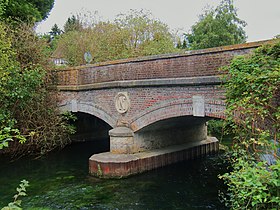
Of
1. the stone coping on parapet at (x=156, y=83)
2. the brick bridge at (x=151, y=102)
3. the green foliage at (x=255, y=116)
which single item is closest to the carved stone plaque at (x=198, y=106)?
the brick bridge at (x=151, y=102)

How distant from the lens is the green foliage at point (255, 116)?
387 centimetres

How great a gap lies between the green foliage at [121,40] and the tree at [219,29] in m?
6.37

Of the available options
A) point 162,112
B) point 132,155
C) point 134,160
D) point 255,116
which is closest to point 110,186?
point 134,160

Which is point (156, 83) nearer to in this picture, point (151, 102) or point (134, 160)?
point (151, 102)

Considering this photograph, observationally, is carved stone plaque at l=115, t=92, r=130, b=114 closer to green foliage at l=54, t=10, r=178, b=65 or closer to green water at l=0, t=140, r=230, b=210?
green water at l=0, t=140, r=230, b=210

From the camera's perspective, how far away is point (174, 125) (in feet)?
34.3

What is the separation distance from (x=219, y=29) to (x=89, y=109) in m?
15.9

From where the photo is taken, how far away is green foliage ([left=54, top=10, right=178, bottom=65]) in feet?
51.5

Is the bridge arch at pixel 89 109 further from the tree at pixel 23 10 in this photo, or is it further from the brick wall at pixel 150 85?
the tree at pixel 23 10

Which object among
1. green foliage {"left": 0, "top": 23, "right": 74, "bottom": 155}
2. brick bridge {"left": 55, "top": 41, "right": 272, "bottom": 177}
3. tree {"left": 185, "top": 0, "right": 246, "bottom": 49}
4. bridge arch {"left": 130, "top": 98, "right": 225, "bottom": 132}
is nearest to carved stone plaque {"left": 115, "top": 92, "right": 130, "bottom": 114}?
brick bridge {"left": 55, "top": 41, "right": 272, "bottom": 177}

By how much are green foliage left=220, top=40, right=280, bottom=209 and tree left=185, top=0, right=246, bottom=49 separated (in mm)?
17818

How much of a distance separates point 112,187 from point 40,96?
14.8 feet

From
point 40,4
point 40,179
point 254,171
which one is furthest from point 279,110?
point 40,4

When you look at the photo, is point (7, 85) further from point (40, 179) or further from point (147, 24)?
point (147, 24)
